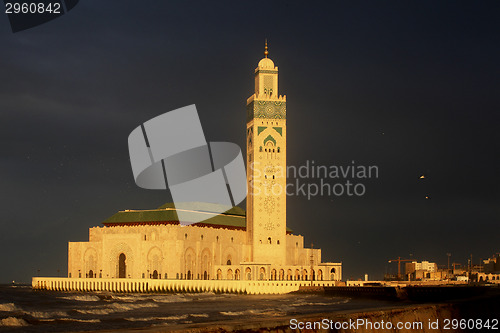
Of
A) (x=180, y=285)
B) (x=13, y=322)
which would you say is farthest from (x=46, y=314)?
(x=180, y=285)

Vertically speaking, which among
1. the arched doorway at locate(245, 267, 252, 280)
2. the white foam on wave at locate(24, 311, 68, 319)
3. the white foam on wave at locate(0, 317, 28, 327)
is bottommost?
the white foam on wave at locate(24, 311, 68, 319)

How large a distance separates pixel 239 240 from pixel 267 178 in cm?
924

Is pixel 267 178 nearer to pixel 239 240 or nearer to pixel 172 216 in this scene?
pixel 239 240

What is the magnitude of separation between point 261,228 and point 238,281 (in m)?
8.62

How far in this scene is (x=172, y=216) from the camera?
8881cm

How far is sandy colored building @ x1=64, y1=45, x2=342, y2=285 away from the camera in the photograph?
85.4 meters

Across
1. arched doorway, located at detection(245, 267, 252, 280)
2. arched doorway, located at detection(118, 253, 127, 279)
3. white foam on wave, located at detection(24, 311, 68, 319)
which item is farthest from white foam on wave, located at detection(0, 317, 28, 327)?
arched doorway, located at detection(118, 253, 127, 279)

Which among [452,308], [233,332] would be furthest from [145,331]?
[452,308]

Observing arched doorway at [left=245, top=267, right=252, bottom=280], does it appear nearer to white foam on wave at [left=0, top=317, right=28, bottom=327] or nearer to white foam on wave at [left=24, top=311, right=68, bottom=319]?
white foam on wave at [left=24, top=311, right=68, bottom=319]

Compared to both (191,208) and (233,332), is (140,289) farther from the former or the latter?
(233,332)

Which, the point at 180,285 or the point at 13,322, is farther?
the point at 180,285

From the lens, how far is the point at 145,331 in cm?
2177

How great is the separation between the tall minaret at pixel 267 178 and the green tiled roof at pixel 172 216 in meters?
5.15

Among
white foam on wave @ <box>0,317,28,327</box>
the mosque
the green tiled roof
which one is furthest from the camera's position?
the green tiled roof
